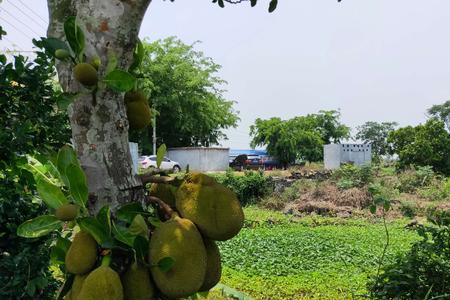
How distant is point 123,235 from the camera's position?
98cm

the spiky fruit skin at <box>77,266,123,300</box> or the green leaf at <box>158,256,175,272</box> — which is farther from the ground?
the green leaf at <box>158,256,175,272</box>

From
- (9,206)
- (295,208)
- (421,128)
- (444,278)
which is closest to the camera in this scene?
(9,206)

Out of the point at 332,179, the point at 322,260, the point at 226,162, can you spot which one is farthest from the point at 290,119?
the point at 322,260

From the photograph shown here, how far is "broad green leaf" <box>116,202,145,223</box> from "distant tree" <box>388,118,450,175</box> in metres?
17.2

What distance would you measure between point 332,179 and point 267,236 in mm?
6636

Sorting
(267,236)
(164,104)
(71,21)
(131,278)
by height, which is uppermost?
(164,104)

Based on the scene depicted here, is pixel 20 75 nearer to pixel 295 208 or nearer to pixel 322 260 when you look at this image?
pixel 322 260

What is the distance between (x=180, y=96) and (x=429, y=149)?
12261mm

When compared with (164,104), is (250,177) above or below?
below

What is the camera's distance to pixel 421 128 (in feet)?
57.7

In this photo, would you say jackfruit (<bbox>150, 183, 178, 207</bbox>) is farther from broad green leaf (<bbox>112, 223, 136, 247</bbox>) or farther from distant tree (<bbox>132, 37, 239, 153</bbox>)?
distant tree (<bbox>132, 37, 239, 153</bbox>)

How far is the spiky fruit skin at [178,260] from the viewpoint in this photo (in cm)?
100

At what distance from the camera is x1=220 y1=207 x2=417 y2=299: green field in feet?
14.7

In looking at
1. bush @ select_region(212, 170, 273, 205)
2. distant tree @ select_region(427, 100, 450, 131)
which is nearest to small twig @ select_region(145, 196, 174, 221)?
bush @ select_region(212, 170, 273, 205)
